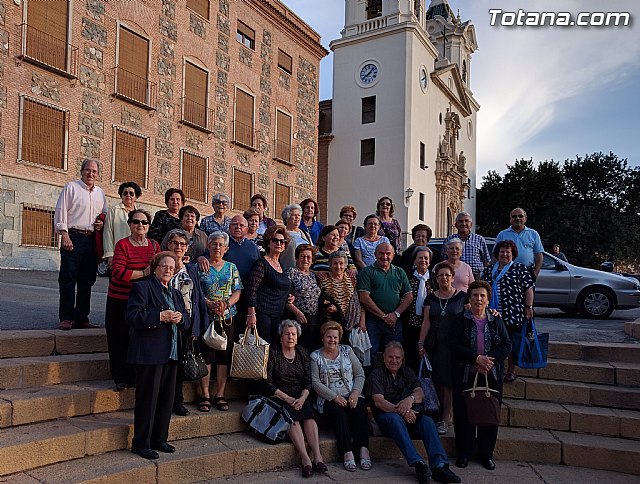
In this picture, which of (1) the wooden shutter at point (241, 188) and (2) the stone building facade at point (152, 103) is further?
(1) the wooden shutter at point (241, 188)

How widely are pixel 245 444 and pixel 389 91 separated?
28.0 m

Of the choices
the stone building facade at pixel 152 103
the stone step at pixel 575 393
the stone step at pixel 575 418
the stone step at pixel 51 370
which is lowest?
the stone step at pixel 575 418

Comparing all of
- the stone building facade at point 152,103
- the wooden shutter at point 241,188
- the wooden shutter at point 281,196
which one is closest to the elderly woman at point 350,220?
the stone building facade at point 152,103

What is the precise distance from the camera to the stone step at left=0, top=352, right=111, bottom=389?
4.64m

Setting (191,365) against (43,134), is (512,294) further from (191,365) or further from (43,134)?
(43,134)

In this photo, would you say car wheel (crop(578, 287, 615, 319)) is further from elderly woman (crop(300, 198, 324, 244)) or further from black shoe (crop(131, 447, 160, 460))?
black shoe (crop(131, 447, 160, 460))

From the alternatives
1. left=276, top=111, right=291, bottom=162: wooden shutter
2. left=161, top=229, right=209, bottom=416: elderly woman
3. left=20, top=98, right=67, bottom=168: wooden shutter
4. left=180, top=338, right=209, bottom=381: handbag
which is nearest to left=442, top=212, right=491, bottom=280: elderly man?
left=161, top=229, right=209, bottom=416: elderly woman

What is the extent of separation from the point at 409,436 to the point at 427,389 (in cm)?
51

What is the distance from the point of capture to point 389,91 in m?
30.7

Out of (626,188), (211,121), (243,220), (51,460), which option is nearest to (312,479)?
(51,460)

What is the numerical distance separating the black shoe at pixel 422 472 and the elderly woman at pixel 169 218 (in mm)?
3299

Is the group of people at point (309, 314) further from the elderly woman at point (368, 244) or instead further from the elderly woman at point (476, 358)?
the elderly woman at point (368, 244)

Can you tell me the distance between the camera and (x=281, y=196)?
2445cm

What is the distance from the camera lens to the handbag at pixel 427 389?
17.9 ft
